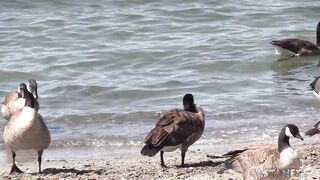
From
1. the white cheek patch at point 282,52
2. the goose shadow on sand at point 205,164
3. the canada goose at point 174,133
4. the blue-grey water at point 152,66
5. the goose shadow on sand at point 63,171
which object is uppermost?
the canada goose at point 174,133

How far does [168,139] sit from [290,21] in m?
10.9

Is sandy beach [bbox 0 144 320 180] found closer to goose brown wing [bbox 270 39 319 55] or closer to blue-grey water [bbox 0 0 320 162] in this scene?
blue-grey water [bbox 0 0 320 162]

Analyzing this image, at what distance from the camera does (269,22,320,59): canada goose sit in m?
16.2

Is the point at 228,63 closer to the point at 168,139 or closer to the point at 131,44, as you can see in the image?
the point at 131,44

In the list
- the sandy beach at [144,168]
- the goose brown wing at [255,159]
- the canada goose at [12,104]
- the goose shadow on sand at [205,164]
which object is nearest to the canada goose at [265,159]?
the goose brown wing at [255,159]

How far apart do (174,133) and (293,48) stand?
26.4ft

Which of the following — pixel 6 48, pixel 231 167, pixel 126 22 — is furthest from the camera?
pixel 126 22

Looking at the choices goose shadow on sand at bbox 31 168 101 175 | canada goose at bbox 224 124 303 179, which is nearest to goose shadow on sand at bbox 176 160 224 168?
canada goose at bbox 224 124 303 179

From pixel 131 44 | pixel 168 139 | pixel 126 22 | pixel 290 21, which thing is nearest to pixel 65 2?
pixel 126 22

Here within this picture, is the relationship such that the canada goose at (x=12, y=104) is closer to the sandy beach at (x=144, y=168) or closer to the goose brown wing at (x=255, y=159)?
the sandy beach at (x=144, y=168)

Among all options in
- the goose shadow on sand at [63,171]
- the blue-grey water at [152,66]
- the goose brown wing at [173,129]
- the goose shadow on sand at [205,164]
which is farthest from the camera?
the blue-grey water at [152,66]

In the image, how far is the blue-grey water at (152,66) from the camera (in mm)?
11406

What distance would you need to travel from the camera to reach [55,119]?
38.5 feet

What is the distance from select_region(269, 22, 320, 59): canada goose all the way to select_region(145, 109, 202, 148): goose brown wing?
24.0ft
